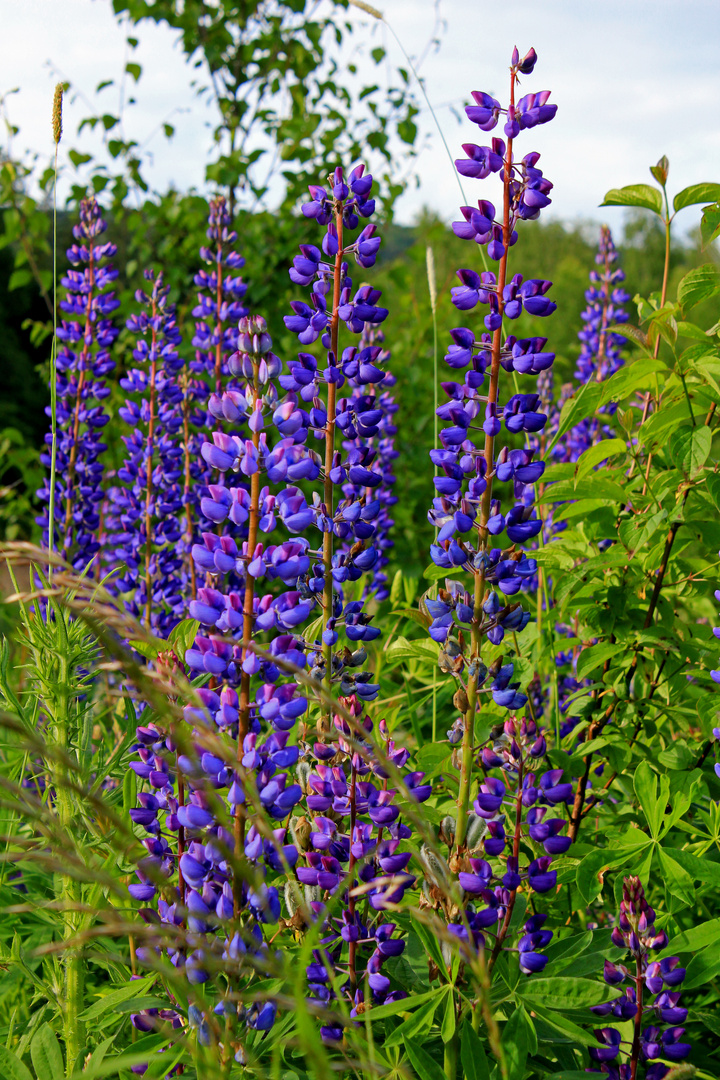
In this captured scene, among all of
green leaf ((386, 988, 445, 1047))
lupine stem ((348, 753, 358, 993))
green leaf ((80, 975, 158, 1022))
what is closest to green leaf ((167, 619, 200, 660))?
lupine stem ((348, 753, 358, 993))

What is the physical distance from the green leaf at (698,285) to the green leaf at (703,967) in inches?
59.6

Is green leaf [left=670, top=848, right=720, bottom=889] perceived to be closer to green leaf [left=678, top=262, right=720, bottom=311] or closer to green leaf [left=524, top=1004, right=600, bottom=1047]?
green leaf [left=524, top=1004, right=600, bottom=1047]

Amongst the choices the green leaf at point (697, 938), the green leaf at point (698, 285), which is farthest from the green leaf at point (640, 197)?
the green leaf at point (697, 938)

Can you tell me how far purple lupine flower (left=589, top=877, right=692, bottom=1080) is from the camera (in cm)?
181

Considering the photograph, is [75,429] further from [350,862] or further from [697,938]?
[697,938]

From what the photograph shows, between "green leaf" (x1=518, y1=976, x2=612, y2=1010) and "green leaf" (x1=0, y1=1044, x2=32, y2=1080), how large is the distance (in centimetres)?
96

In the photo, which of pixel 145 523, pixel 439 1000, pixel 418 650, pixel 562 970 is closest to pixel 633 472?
pixel 418 650

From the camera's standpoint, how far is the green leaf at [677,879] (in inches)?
76.9

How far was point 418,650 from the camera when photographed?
7.37ft

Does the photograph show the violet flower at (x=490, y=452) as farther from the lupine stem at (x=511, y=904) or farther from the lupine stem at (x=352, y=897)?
the lupine stem at (x=352, y=897)

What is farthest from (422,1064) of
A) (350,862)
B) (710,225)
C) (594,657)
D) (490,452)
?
(710,225)

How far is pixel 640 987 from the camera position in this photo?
1.83 meters

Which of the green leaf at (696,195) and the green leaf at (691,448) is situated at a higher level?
the green leaf at (696,195)

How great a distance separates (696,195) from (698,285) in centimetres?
23
